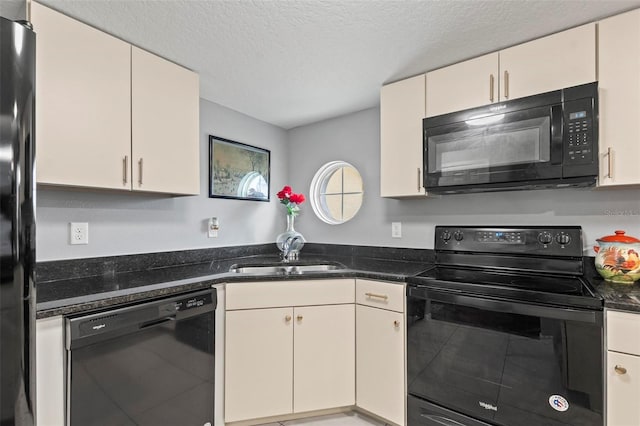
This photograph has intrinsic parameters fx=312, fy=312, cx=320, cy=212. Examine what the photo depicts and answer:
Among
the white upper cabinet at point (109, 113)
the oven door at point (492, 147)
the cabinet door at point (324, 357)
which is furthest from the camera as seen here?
the cabinet door at point (324, 357)

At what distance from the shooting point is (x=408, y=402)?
176cm

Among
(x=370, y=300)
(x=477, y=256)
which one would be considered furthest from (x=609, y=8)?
(x=370, y=300)

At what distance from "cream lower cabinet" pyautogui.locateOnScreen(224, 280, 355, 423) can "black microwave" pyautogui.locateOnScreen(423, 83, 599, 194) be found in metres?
0.95

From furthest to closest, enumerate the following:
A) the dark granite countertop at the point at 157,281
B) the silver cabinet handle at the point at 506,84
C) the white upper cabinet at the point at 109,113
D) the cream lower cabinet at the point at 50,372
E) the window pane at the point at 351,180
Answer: the window pane at the point at 351,180
the silver cabinet handle at the point at 506,84
the white upper cabinet at the point at 109,113
the dark granite countertop at the point at 157,281
the cream lower cabinet at the point at 50,372

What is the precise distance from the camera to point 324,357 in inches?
76.6

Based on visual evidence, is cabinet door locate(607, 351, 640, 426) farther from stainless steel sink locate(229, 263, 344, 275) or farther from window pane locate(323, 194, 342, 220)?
window pane locate(323, 194, 342, 220)

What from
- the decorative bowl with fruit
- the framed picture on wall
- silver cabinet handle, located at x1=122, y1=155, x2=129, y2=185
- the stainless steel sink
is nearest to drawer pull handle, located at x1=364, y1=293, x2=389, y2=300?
the stainless steel sink

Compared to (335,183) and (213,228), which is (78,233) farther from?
(335,183)

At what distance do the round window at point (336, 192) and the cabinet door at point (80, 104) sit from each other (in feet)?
5.51

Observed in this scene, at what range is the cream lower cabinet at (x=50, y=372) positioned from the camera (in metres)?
1.13

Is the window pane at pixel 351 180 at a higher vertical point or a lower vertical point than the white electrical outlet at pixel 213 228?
higher

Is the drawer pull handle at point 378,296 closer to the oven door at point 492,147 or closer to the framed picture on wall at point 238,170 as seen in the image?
the oven door at point 492,147

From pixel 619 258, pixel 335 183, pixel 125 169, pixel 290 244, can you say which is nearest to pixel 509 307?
pixel 619 258

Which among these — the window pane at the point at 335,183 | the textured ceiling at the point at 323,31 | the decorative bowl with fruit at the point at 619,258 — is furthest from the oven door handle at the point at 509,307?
the window pane at the point at 335,183
